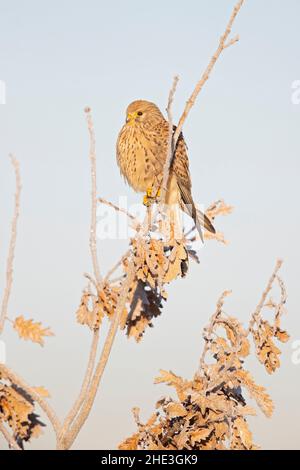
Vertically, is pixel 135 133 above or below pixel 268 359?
above

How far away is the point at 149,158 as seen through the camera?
8.73 metres

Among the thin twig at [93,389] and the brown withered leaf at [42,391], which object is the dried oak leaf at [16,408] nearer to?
the brown withered leaf at [42,391]

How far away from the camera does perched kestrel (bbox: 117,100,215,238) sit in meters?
8.73

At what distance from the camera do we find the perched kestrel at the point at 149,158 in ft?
28.6

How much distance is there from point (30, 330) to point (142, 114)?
19.9 ft

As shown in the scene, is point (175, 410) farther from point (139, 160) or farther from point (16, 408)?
point (139, 160)

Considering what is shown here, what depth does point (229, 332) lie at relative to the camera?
4.62 metres

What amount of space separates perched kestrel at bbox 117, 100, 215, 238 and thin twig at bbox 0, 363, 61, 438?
195 inches

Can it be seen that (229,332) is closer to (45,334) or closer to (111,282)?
(111,282)

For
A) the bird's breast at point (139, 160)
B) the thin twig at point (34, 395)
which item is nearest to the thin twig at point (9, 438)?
the thin twig at point (34, 395)

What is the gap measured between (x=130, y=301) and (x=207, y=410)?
876 millimetres

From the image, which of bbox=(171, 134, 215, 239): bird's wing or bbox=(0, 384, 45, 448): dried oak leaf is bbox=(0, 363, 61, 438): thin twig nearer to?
bbox=(0, 384, 45, 448): dried oak leaf

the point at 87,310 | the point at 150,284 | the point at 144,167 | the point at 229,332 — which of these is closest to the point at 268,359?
the point at 229,332

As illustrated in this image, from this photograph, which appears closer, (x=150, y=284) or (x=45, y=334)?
(x=45, y=334)
